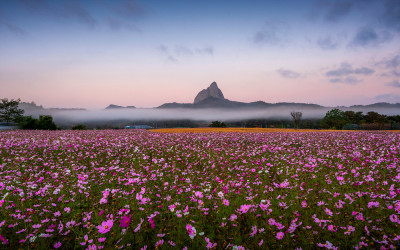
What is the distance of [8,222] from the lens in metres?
3.71

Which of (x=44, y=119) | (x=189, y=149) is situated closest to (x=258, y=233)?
(x=189, y=149)

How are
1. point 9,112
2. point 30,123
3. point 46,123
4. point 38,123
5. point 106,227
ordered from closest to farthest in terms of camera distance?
1. point 106,227
2. point 30,123
3. point 38,123
4. point 46,123
5. point 9,112

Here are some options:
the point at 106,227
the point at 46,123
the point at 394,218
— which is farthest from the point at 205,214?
the point at 46,123

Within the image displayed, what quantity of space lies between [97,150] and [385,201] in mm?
10609

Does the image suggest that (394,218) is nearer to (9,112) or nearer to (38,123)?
(38,123)

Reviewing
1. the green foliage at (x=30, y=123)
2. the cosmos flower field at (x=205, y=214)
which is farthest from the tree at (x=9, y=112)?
the cosmos flower field at (x=205, y=214)

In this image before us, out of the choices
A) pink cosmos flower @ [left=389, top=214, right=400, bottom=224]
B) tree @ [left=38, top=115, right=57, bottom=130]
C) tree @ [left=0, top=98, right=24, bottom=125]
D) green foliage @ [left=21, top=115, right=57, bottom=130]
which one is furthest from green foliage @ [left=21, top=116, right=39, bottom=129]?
pink cosmos flower @ [left=389, top=214, right=400, bottom=224]

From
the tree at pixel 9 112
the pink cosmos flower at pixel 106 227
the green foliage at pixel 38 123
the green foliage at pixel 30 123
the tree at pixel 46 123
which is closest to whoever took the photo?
the pink cosmos flower at pixel 106 227

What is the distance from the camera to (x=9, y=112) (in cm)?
6178

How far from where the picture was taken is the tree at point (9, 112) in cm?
6088

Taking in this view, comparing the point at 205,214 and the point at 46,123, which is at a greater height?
the point at 46,123

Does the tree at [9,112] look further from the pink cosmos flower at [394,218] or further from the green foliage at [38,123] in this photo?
the pink cosmos flower at [394,218]

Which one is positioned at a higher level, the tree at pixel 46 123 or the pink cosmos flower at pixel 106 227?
the tree at pixel 46 123

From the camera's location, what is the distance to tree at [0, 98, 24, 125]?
60.9 m
